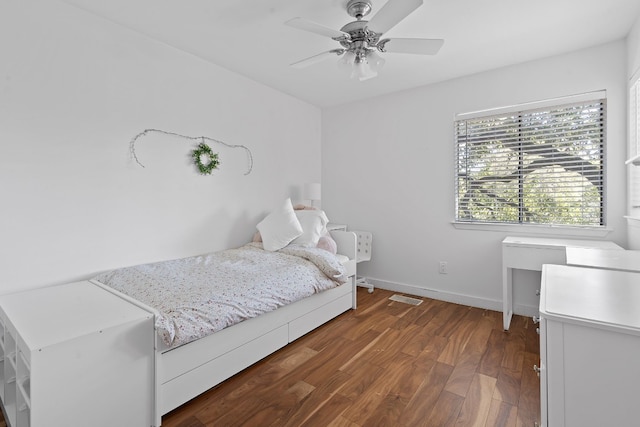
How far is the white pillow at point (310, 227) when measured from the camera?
123 inches

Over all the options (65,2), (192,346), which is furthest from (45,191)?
(192,346)

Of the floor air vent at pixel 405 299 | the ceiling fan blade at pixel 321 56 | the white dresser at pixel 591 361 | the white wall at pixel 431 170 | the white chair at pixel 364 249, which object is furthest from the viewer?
the white chair at pixel 364 249

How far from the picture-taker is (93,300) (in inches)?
68.2

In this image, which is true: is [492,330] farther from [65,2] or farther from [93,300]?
[65,2]

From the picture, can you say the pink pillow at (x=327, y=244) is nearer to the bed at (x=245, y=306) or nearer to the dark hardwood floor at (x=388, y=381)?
the bed at (x=245, y=306)

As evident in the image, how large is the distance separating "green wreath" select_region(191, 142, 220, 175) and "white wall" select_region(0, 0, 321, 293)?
75mm

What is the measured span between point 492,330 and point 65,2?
13.2 feet

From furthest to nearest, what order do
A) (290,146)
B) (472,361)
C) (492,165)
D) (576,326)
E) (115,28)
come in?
Answer: (290,146)
(492,165)
(115,28)
(472,361)
(576,326)

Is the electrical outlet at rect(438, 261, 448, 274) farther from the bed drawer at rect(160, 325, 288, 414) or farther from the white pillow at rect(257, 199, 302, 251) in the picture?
the bed drawer at rect(160, 325, 288, 414)

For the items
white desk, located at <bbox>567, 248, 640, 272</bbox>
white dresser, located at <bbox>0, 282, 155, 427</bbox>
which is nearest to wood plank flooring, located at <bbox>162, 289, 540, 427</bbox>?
white dresser, located at <bbox>0, 282, 155, 427</bbox>

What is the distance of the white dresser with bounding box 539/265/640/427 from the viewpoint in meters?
0.85

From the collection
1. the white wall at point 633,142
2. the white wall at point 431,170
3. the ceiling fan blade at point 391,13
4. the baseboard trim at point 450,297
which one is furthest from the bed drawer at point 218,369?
the white wall at point 633,142

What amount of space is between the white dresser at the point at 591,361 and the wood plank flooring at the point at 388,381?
808mm

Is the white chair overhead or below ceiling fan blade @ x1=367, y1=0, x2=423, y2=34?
below
